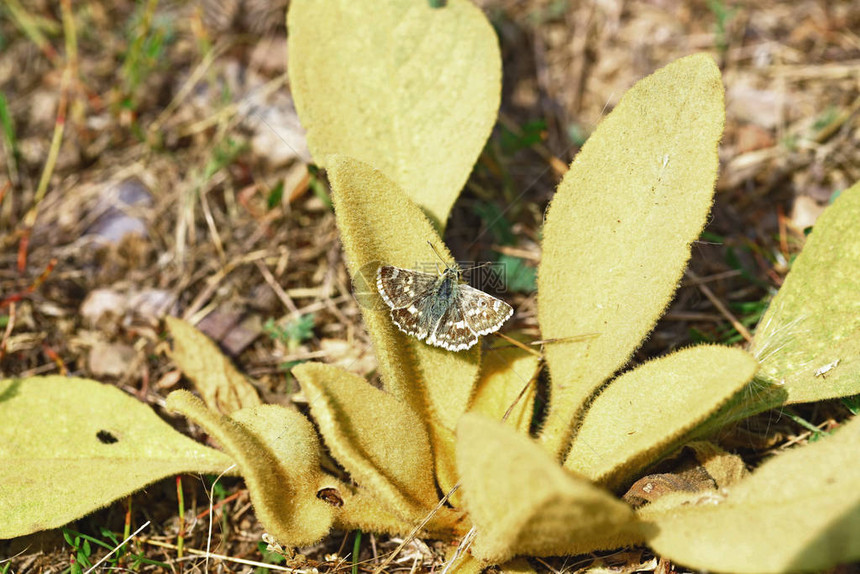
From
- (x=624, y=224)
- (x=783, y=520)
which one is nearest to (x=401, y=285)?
(x=624, y=224)

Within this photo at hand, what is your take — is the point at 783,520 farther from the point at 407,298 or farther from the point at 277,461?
the point at 277,461

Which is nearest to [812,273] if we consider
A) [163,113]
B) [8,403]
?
[8,403]

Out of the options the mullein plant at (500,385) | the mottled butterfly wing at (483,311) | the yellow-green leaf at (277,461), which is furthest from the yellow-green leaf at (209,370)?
the mottled butterfly wing at (483,311)

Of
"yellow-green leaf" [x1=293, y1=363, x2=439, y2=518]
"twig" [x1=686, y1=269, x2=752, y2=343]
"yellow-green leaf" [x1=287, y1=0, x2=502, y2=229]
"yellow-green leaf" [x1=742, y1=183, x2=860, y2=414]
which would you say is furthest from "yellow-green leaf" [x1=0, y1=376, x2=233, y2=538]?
"twig" [x1=686, y1=269, x2=752, y2=343]

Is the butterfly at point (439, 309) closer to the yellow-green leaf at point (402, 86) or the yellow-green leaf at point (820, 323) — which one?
the yellow-green leaf at point (402, 86)

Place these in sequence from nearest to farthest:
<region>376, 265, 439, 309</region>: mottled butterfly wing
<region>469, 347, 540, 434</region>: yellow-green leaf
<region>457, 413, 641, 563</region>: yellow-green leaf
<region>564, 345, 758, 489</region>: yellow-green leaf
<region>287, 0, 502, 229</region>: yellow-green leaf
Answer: <region>457, 413, 641, 563</region>: yellow-green leaf, <region>564, 345, 758, 489</region>: yellow-green leaf, <region>376, 265, 439, 309</region>: mottled butterfly wing, <region>469, 347, 540, 434</region>: yellow-green leaf, <region>287, 0, 502, 229</region>: yellow-green leaf

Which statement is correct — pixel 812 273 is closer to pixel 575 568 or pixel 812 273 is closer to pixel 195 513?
pixel 575 568

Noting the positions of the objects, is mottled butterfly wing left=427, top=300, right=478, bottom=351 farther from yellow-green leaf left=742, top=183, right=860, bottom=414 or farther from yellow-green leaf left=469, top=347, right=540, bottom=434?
yellow-green leaf left=742, top=183, right=860, bottom=414
